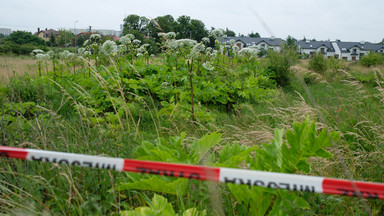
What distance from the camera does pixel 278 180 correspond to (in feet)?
3.82

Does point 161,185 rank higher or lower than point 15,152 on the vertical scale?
lower

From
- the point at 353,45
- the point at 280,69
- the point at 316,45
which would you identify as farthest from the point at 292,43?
the point at 353,45

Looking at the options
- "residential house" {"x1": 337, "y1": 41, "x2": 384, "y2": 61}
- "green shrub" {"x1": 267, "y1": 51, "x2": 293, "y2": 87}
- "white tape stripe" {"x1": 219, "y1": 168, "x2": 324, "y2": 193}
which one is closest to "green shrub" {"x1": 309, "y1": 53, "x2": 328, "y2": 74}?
"green shrub" {"x1": 267, "y1": 51, "x2": 293, "y2": 87}

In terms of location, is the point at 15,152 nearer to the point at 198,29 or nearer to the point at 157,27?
the point at 157,27

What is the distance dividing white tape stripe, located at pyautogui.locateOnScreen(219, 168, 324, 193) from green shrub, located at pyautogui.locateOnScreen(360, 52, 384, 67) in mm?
18371

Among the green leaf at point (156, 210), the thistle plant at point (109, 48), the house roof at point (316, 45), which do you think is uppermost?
the house roof at point (316, 45)

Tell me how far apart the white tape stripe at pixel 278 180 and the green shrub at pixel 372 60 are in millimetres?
18371

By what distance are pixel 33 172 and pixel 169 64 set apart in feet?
12.8

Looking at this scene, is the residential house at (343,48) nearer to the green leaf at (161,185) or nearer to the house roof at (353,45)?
the house roof at (353,45)

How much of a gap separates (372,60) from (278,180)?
18736 mm

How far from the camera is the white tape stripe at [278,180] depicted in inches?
45.6

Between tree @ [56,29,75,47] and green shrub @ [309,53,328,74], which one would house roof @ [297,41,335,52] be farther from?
green shrub @ [309,53,328,74]

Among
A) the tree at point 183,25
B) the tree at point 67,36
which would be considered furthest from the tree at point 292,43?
the tree at point 183,25

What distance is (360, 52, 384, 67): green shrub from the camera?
55.7ft
